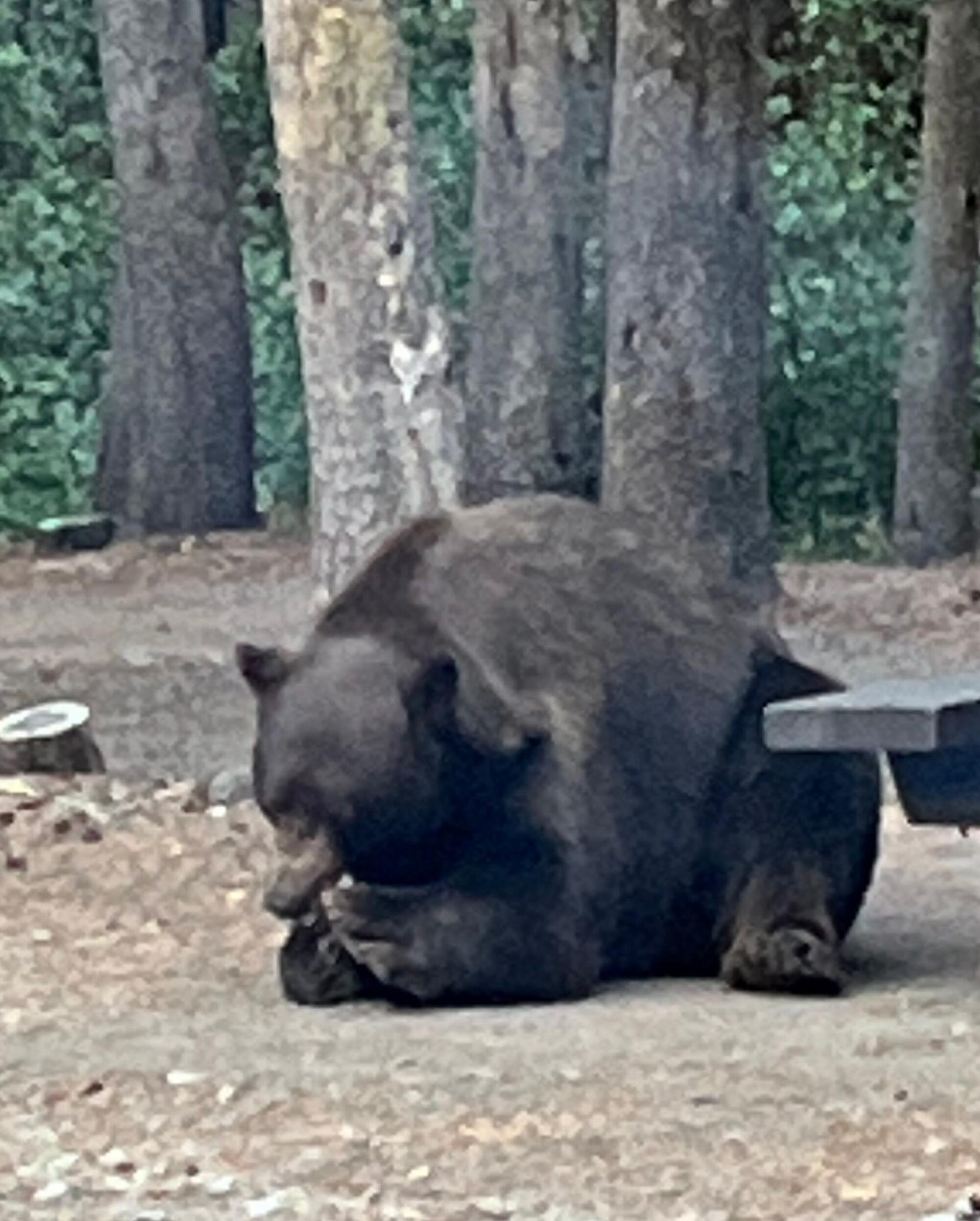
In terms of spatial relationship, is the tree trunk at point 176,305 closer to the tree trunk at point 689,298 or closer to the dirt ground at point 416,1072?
the tree trunk at point 689,298

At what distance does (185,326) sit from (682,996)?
13.3 m

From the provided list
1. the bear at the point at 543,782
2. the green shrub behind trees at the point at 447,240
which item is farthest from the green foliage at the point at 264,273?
the bear at the point at 543,782

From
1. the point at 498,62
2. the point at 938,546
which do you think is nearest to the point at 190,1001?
the point at 498,62

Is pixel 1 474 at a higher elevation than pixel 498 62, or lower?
lower

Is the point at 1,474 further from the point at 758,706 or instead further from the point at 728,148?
the point at 758,706

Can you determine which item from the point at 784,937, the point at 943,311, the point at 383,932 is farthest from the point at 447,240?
the point at 383,932

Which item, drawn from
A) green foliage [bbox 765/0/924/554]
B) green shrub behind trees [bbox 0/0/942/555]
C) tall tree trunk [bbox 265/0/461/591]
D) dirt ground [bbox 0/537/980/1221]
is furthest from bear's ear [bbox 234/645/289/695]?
green foliage [bbox 765/0/924/554]

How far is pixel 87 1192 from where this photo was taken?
20.1 ft

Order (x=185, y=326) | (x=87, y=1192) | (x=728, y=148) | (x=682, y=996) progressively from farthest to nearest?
(x=185, y=326) → (x=728, y=148) → (x=682, y=996) → (x=87, y=1192)

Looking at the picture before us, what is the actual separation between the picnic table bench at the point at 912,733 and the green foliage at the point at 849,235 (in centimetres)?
1255

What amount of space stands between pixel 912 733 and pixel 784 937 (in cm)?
60

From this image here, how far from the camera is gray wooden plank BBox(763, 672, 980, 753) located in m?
7.44

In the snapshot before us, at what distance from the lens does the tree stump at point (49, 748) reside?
1138 centimetres

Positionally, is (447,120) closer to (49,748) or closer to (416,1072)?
(49,748)
